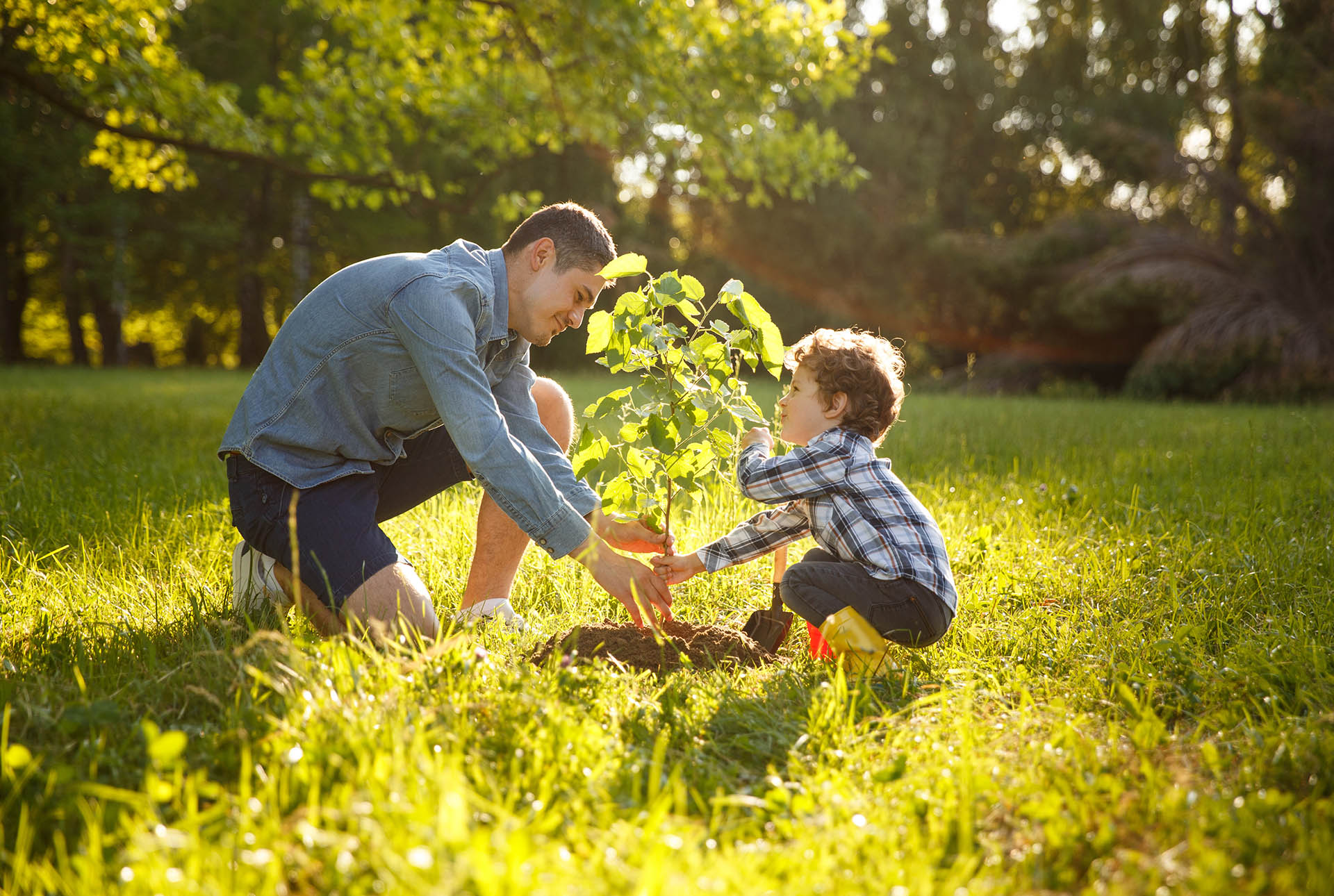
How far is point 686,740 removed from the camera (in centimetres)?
212

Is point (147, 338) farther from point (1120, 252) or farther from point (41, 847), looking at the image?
point (41, 847)

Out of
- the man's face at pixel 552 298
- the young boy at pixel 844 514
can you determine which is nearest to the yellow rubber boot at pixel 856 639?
the young boy at pixel 844 514

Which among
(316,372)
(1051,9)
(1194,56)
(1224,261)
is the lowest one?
(316,372)

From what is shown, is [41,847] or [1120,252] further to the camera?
[1120,252]

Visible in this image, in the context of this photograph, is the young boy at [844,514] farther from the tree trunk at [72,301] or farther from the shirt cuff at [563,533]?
the tree trunk at [72,301]

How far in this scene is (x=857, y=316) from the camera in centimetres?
2017

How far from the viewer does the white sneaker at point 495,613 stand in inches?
113

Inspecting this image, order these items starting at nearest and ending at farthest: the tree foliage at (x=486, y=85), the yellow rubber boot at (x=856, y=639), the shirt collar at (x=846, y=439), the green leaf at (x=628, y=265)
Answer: the green leaf at (x=628, y=265) < the yellow rubber boot at (x=856, y=639) < the shirt collar at (x=846, y=439) < the tree foliage at (x=486, y=85)

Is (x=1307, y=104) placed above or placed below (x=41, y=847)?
above

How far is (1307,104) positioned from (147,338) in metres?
39.8

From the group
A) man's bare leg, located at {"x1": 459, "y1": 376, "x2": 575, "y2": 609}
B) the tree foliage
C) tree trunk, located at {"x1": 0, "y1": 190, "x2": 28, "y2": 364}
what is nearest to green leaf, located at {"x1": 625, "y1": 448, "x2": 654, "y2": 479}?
man's bare leg, located at {"x1": 459, "y1": 376, "x2": 575, "y2": 609}

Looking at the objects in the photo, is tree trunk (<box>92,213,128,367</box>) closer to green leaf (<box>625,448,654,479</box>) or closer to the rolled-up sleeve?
the rolled-up sleeve

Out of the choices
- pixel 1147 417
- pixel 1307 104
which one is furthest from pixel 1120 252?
pixel 1147 417

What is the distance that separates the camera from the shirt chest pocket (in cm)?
281
